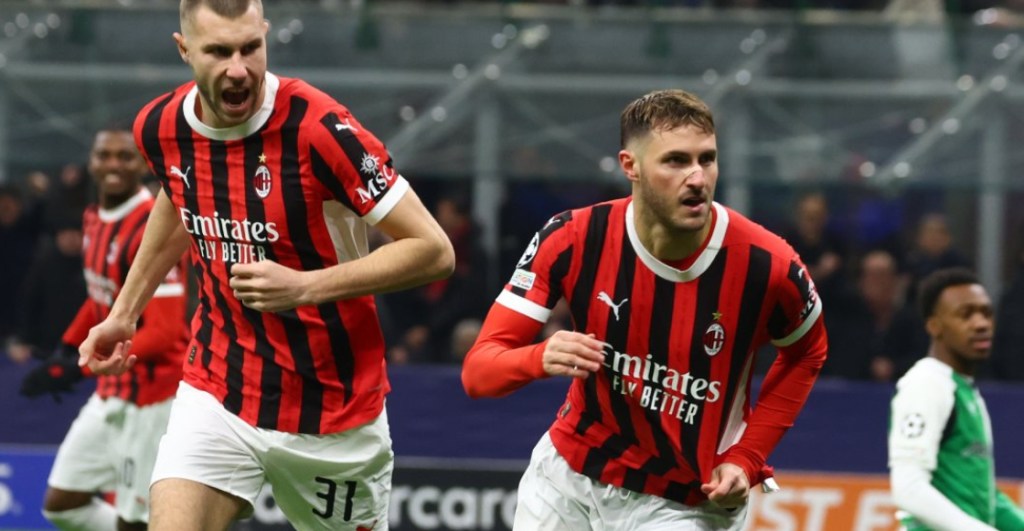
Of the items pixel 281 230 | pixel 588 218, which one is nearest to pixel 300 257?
pixel 281 230

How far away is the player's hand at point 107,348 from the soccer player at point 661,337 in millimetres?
1170

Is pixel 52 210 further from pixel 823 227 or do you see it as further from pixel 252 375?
pixel 252 375

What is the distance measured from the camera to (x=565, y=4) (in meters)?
11.7

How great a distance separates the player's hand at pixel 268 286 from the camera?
4.48 meters

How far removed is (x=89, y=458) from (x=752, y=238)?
12.6 feet

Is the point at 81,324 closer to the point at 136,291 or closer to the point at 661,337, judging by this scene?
the point at 136,291

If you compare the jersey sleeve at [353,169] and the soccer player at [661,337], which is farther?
the jersey sleeve at [353,169]

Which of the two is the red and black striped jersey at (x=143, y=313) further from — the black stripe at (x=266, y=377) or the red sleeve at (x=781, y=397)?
the red sleeve at (x=781, y=397)

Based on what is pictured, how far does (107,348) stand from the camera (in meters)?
5.23

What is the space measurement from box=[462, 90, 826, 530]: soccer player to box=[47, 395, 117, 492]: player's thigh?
315 cm

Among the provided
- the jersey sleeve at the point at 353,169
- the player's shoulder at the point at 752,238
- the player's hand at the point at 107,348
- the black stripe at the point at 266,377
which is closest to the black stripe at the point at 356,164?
the jersey sleeve at the point at 353,169

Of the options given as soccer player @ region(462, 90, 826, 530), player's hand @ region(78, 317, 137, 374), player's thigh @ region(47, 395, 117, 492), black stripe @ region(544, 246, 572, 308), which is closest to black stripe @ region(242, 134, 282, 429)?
player's hand @ region(78, 317, 137, 374)

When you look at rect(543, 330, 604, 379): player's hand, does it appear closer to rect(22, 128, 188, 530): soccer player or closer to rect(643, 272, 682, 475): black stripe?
rect(643, 272, 682, 475): black stripe

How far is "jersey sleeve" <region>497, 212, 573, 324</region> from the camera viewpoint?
470cm
